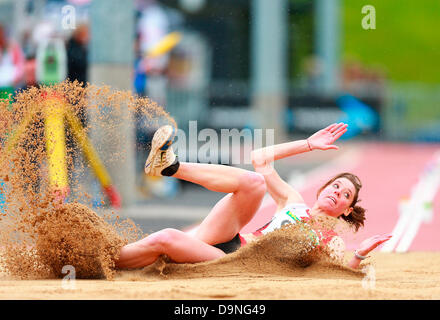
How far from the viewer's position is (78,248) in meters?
5.00

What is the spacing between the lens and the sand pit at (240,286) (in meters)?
4.25

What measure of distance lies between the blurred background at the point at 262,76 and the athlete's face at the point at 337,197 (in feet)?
6.84

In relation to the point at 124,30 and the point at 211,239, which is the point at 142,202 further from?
the point at 211,239

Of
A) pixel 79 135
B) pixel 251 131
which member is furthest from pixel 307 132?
pixel 79 135

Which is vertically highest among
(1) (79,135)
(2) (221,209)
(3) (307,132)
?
(1) (79,135)

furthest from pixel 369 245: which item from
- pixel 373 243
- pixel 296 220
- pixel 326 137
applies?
pixel 326 137

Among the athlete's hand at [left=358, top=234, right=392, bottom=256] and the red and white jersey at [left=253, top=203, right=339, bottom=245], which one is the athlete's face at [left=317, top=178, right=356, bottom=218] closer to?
the red and white jersey at [left=253, top=203, right=339, bottom=245]

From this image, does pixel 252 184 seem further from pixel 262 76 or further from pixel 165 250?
pixel 262 76

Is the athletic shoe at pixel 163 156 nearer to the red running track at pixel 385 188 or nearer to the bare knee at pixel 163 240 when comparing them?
the bare knee at pixel 163 240

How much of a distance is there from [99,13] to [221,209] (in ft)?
20.8

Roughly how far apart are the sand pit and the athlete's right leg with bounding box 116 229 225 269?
3.3 inches

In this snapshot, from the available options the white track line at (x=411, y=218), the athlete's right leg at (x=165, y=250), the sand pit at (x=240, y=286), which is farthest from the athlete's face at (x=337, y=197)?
the white track line at (x=411, y=218)

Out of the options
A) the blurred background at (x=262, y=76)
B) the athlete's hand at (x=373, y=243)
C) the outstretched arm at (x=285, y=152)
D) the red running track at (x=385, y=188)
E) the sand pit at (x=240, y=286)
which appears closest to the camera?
the sand pit at (x=240, y=286)

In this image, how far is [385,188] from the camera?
46.8 ft
